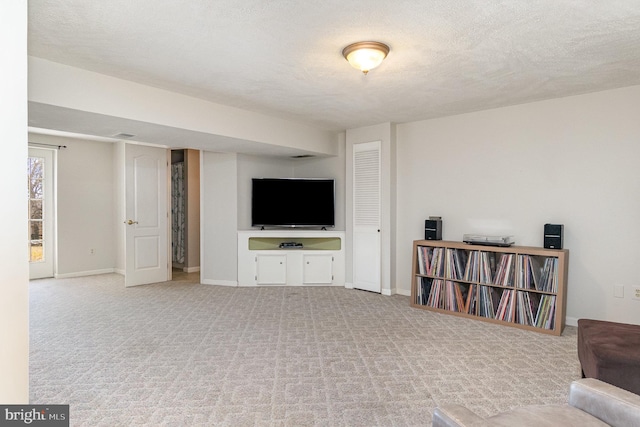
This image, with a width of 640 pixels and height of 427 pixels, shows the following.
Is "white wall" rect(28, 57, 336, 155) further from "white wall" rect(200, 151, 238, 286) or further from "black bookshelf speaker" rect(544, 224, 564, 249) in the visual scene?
"black bookshelf speaker" rect(544, 224, 564, 249)

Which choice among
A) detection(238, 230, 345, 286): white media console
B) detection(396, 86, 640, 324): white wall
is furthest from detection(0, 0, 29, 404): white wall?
detection(238, 230, 345, 286): white media console

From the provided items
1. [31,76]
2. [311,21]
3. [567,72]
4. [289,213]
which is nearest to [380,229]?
[289,213]

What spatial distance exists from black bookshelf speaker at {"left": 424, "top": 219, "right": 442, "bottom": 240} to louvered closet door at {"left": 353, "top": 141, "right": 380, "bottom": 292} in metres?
0.74

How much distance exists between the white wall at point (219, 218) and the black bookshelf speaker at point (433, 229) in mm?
2789

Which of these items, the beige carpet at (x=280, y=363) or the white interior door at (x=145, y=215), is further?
the white interior door at (x=145, y=215)

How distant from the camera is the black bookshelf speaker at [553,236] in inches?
148

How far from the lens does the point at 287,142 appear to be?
5.00 meters

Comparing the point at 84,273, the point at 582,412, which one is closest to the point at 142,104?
the point at 582,412

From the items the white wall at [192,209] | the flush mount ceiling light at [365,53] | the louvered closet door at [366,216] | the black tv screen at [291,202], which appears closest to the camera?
the flush mount ceiling light at [365,53]

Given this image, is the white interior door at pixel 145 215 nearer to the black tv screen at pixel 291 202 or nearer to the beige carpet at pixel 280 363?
the beige carpet at pixel 280 363

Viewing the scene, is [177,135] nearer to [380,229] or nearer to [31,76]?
[31,76]

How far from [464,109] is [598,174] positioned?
148 centimetres

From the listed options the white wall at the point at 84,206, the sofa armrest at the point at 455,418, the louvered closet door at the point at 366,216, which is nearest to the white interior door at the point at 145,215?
the white wall at the point at 84,206

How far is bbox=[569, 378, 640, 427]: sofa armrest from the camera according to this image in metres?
1.35
